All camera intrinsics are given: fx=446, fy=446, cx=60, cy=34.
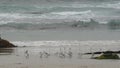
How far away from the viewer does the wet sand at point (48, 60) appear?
30.1 feet

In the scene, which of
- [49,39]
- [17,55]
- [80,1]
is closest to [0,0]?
[80,1]

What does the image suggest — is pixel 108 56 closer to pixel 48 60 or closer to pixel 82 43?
pixel 48 60

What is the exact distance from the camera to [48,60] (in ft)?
33.1

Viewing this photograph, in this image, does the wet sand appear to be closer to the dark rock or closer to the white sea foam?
the dark rock

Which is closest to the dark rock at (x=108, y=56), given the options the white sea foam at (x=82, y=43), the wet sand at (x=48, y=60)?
the wet sand at (x=48, y=60)

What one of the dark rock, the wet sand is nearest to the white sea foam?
the wet sand

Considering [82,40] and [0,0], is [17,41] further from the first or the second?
[0,0]

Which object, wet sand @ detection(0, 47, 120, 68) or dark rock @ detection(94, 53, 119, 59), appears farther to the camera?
dark rock @ detection(94, 53, 119, 59)

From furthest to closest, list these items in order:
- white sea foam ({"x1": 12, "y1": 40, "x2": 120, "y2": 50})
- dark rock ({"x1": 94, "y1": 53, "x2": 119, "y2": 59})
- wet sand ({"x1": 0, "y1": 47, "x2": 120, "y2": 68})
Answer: white sea foam ({"x1": 12, "y1": 40, "x2": 120, "y2": 50}), dark rock ({"x1": 94, "y1": 53, "x2": 119, "y2": 59}), wet sand ({"x1": 0, "y1": 47, "x2": 120, "y2": 68})

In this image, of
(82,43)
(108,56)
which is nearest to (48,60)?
(108,56)

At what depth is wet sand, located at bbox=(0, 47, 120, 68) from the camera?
9.18m

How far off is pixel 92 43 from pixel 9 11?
1959 centimetres

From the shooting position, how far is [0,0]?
1667 inches

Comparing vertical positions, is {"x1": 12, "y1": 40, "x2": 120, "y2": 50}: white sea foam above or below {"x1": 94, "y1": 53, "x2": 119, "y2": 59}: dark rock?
below
